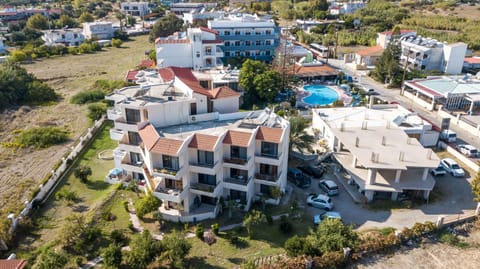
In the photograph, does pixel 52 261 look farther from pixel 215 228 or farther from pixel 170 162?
pixel 215 228

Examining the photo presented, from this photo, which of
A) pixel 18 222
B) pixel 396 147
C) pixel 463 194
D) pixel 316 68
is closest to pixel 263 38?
pixel 316 68

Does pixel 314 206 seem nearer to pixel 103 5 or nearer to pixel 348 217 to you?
pixel 348 217

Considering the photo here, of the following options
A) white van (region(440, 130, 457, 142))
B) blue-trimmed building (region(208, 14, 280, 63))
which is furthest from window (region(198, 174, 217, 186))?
blue-trimmed building (region(208, 14, 280, 63))

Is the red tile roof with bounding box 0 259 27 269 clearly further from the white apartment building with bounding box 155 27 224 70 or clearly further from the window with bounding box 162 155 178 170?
the white apartment building with bounding box 155 27 224 70

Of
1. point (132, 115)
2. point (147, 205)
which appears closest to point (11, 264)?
point (147, 205)

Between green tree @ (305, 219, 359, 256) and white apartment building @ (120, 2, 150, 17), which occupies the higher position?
white apartment building @ (120, 2, 150, 17)

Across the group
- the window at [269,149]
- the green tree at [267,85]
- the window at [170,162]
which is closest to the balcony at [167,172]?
the window at [170,162]
